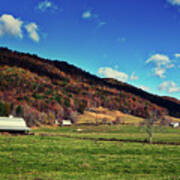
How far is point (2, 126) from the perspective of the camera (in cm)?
6944

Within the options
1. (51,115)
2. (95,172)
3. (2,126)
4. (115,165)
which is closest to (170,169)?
(115,165)

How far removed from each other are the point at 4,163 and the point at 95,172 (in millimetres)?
8967

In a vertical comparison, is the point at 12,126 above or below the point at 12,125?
below

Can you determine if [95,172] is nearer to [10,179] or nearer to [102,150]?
[10,179]

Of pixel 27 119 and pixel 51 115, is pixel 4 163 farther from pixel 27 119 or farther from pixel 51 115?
pixel 51 115

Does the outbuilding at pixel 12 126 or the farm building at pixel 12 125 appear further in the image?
the farm building at pixel 12 125

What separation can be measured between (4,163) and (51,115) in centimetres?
14441

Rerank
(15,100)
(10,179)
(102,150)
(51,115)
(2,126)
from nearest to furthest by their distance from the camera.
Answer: (10,179), (102,150), (2,126), (51,115), (15,100)

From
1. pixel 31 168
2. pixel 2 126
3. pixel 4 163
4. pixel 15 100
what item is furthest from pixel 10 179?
pixel 15 100

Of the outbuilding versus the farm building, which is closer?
the outbuilding

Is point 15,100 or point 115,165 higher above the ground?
point 15,100

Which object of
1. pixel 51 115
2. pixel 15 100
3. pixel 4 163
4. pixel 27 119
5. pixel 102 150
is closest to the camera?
pixel 4 163

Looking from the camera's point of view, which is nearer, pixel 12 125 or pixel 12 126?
pixel 12 126

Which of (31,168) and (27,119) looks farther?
(27,119)
